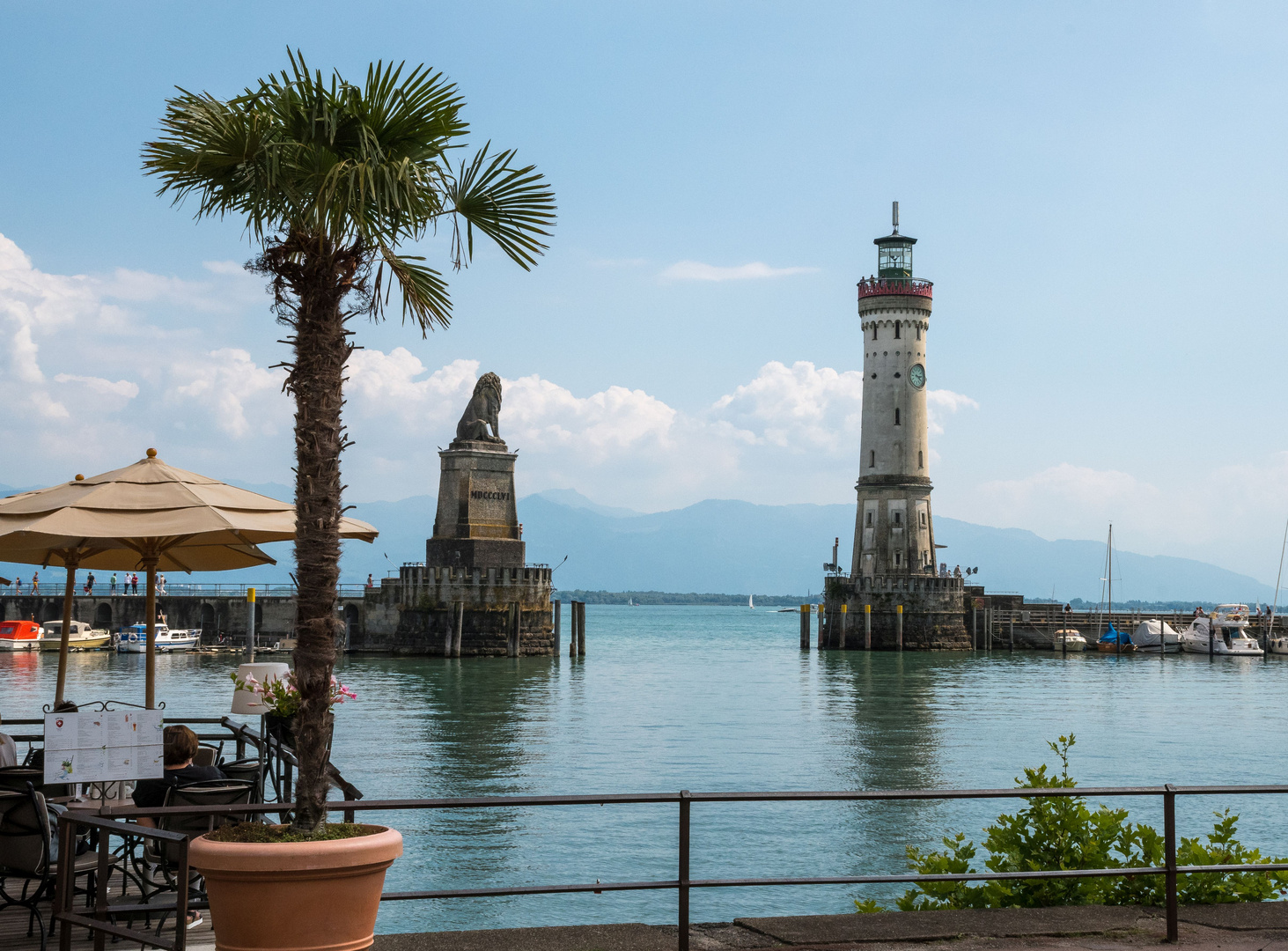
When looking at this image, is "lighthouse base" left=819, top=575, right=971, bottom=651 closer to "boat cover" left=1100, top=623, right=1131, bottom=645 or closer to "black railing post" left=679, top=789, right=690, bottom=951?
"boat cover" left=1100, top=623, right=1131, bottom=645

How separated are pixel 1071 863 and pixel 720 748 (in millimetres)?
27749

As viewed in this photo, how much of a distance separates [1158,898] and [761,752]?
27.7 m

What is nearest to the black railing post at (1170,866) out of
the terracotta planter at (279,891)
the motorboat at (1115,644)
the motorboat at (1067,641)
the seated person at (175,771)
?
the terracotta planter at (279,891)

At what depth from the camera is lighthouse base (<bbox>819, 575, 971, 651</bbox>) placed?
79.9 m

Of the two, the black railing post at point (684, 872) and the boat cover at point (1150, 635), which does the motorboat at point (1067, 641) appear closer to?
the boat cover at point (1150, 635)

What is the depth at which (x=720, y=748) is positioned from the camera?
122 ft

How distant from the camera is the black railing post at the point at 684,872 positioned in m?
6.87

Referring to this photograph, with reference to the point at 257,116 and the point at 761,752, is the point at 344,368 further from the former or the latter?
the point at 761,752

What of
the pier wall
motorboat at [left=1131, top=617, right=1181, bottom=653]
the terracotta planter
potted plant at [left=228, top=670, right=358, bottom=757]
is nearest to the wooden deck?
potted plant at [left=228, top=670, right=358, bottom=757]

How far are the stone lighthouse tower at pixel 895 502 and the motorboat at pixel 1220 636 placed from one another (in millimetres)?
17014

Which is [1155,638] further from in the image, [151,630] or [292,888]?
[292,888]

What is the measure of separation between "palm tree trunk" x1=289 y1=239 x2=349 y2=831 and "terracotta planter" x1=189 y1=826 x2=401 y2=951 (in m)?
0.45

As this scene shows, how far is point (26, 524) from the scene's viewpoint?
32.0ft

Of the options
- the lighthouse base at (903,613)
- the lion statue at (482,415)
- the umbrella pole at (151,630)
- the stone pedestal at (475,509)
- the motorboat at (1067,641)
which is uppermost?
the lion statue at (482,415)
